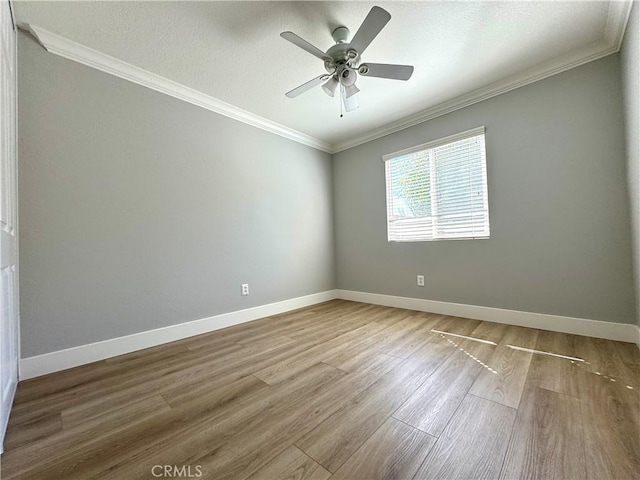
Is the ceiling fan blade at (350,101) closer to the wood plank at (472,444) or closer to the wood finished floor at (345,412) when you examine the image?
the wood finished floor at (345,412)

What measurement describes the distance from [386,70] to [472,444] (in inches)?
89.9

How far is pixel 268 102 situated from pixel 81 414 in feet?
9.39

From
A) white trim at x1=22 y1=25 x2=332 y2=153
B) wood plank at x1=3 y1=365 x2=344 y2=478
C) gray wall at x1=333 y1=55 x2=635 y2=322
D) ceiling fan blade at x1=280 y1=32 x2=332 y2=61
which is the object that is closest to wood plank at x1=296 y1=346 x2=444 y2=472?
wood plank at x1=3 y1=365 x2=344 y2=478

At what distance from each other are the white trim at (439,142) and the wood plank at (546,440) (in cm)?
241

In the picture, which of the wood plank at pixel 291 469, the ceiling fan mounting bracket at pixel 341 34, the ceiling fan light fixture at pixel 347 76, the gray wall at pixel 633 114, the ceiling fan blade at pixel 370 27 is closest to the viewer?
the wood plank at pixel 291 469

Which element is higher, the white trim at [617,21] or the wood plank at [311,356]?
the white trim at [617,21]

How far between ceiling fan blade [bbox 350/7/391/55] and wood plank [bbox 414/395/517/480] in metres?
2.16

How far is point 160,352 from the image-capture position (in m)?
1.98

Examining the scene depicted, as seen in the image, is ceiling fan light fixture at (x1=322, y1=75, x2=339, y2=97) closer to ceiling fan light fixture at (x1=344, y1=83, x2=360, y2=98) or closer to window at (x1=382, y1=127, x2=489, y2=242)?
ceiling fan light fixture at (x1=344, y1=83, x2=360, y2=98)

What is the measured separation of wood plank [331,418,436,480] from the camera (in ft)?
2.82

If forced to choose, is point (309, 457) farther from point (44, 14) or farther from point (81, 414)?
point (44, 14)

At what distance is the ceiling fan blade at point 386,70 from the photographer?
1769 mm

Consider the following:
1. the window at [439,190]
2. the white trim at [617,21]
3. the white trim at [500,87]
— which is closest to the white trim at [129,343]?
the window at [439,190]

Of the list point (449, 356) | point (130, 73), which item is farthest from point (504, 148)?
point (130, 73)
